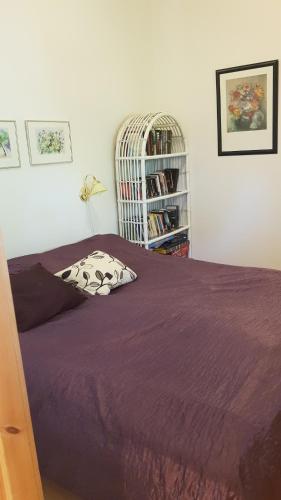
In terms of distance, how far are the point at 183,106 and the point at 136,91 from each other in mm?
413

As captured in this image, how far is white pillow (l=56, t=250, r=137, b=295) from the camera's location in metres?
2.26

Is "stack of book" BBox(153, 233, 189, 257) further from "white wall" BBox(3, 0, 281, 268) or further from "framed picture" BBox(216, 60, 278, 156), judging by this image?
"framed picture" BBox(216, 60, 278, 156)

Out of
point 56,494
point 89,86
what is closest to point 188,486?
point 56,494

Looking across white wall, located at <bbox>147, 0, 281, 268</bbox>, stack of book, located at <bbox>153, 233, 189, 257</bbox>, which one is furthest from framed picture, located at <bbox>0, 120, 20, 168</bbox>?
white wall, located at <bbox>147, 0, 281, 268</bbox>

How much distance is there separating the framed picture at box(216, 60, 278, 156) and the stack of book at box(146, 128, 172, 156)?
1.35ft

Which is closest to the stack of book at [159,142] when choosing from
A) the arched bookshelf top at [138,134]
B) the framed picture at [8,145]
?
the arched bookshelf top at [138,134]

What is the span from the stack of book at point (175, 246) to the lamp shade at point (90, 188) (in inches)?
26.6

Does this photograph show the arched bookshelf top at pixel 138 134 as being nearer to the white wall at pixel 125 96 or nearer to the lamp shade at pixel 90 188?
the white wall at pixel 125 96

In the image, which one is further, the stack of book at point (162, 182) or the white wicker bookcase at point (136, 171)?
the stack of book at point (162, 182)

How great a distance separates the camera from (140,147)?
3.05 meters

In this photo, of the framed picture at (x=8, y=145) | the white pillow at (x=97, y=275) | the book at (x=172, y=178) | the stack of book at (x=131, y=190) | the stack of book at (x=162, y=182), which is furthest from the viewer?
the book at (x=172, y=178)

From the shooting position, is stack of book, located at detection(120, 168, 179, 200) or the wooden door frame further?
stack of book, located at detection(120, 168, 179, 200)

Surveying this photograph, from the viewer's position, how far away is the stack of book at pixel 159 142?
126 inches

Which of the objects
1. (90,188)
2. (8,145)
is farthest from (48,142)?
(90,188)
